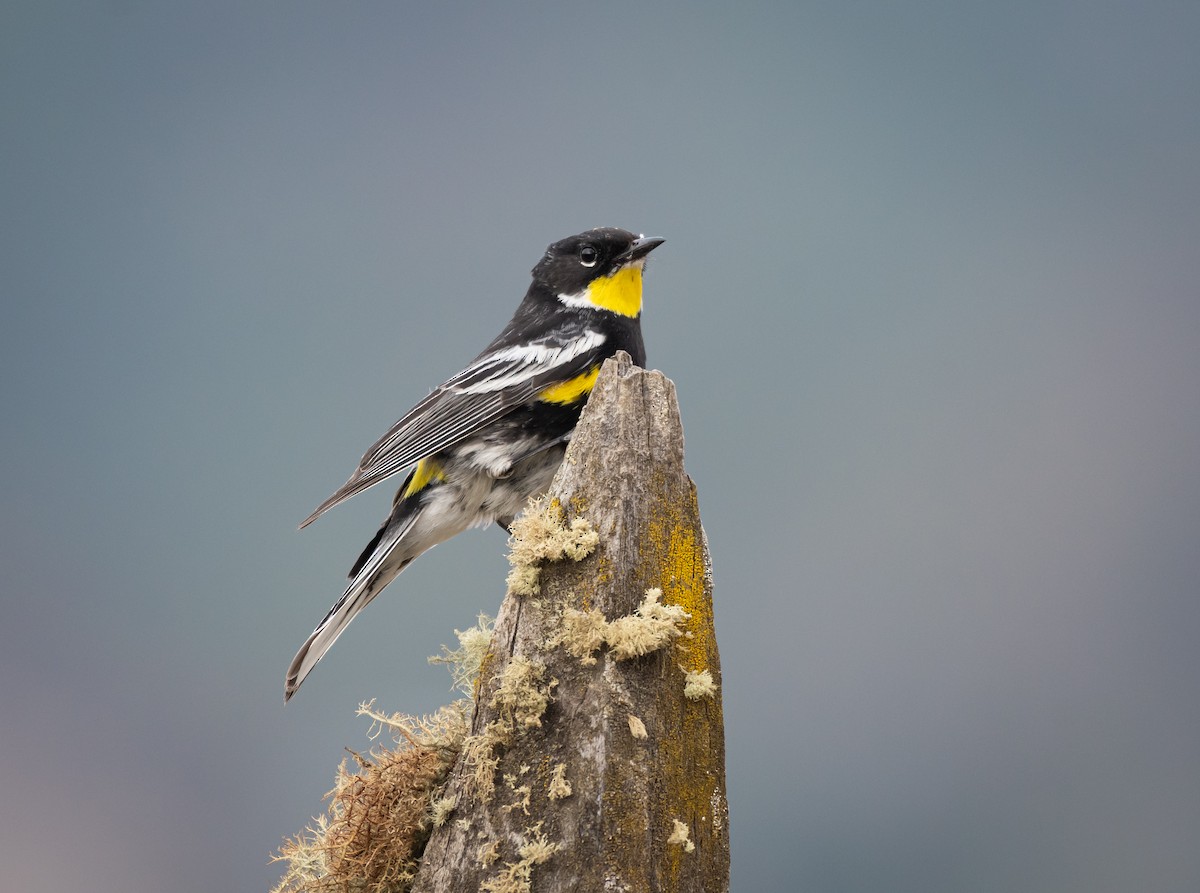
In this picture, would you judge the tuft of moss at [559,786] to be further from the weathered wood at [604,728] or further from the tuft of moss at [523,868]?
the tuft of moss at [523,868]

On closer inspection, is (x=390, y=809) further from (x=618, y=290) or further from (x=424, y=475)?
(x=618, y=290)

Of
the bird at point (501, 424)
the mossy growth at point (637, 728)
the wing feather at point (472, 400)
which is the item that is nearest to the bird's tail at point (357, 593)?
the bird at point (501, 424)

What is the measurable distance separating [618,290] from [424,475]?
1395 millimetres

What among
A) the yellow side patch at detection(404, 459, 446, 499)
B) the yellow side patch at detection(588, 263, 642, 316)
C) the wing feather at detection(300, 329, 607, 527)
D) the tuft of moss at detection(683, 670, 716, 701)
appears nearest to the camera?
the tuft of moss at detection(683, 670, 716, 701)

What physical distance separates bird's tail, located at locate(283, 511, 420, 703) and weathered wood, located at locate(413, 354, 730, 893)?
132 cm

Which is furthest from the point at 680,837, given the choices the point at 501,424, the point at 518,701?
the point at 501,424

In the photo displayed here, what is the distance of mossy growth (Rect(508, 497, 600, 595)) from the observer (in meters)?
3.75

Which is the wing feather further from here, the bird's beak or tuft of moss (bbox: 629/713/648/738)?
Answer: tuft of moss (bbox: 629/713/648/738)

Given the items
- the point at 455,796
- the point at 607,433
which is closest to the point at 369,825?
the point at 455,796

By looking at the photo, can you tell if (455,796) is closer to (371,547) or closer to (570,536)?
(570,536)

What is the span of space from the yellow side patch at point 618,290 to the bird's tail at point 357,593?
1.45 metres

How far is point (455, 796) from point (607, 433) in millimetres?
1410

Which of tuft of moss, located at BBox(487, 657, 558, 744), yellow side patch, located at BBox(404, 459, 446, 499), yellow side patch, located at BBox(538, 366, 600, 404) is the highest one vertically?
yellow side patch, located at BBox(538, 366, 600, 404)

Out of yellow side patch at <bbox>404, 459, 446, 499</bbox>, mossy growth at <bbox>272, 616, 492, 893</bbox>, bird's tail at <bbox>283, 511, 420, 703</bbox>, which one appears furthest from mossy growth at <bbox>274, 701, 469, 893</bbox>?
yellow side patch at <bbox>404, 459, 446, 499</bbox>
